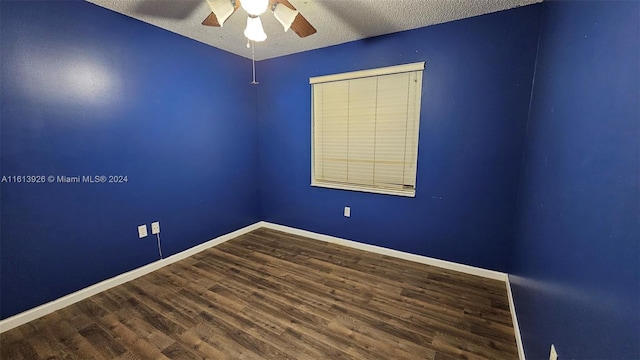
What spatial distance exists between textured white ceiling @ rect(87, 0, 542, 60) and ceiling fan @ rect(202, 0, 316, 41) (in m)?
0.36

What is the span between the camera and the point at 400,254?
2777mm

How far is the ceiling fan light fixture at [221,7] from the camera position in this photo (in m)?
1.50

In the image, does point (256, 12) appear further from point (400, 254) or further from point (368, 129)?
point (400, 254)

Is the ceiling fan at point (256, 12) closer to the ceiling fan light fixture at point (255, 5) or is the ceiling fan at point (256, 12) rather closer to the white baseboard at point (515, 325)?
the ceiling fan light fixture at point (255, 5)

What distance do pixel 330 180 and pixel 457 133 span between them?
1.48m

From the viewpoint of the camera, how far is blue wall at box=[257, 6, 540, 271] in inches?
83.1

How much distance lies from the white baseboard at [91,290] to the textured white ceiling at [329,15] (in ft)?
7.53

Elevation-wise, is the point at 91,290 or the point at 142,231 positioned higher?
the point at 142,231

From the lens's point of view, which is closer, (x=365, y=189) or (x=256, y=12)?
(x=256, y=12)

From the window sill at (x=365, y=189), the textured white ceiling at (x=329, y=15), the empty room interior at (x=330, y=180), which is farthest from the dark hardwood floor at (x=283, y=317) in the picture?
the textured white ceiling at (x=329, y=15)

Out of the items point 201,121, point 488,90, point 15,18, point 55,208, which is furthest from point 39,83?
point 488,90

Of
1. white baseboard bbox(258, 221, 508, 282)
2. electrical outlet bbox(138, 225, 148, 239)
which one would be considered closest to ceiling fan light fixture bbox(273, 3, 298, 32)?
electrical outlet bbox(138, 225, 148, 239)

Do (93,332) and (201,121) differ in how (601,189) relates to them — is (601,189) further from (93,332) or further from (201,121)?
(201,121)

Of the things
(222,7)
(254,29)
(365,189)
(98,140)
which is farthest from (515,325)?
(98,140)
